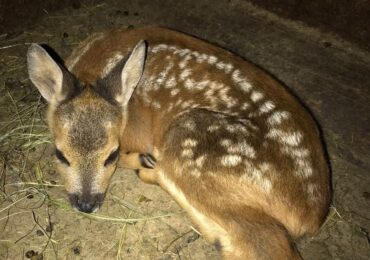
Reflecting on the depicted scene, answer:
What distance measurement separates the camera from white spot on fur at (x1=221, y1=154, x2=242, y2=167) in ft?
10.6

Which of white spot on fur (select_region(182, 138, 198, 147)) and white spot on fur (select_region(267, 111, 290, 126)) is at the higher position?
white spot on fur (select_region(267, 111, 290, 126))

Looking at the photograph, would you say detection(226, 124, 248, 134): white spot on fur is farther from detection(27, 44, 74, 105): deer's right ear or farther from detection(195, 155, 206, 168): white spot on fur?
detection(27, 44, 74, 105): deer's right ear

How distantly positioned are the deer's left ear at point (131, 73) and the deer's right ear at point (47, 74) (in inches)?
16.0

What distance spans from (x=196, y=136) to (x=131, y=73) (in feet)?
2.48

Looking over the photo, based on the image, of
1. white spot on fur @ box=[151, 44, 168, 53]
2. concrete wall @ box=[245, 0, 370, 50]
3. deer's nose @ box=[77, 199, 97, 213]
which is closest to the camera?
deer's nose @ box=[77, 199, 97, 213]

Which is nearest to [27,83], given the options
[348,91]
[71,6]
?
[71,6]

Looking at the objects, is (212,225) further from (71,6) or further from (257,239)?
(71,6)

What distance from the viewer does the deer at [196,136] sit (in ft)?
10.3

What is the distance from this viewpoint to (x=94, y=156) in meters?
3.41

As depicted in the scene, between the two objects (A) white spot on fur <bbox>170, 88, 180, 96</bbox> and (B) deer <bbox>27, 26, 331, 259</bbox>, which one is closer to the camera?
(B) deer <bbox>27, 26, 331, 259</bbox>

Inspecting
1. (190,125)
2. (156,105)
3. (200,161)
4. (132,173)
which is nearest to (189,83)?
(156,105)

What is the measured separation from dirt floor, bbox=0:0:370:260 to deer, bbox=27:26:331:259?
26cm

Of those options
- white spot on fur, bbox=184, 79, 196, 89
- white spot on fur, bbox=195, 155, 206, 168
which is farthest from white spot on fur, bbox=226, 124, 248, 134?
white spot on fur, bbox=184, 79, 196, 89

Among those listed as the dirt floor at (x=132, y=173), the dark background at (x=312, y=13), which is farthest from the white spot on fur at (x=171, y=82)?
the dark background at (x=312, y=13)
